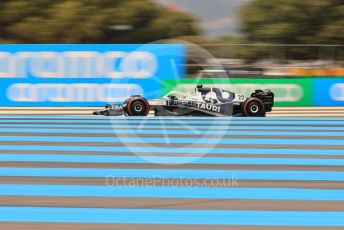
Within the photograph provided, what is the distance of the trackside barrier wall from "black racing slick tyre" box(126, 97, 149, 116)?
371 cm

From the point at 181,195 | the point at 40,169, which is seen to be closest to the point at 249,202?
the point at 181,195

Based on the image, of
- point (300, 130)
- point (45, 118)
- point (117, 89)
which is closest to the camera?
point (300, 130)

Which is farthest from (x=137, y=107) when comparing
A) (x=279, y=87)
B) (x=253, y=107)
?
(x=279, y=87)

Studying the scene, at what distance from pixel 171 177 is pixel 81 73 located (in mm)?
10216

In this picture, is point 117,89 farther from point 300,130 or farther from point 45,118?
point 300,130

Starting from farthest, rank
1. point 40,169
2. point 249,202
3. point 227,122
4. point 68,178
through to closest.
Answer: point 227,122 → point 40,169 → point 68,178 → point 249,202

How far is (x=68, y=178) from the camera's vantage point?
265 inches

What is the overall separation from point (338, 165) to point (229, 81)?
362 inches

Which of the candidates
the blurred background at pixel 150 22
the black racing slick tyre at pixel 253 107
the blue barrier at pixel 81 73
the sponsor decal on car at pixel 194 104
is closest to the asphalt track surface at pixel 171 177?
the sponsor decal on car at pixel 194 104

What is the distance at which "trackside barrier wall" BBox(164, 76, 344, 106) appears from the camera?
1684cm

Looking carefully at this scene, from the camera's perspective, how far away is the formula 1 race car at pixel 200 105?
12730mm

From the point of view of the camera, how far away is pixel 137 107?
13.2 meters

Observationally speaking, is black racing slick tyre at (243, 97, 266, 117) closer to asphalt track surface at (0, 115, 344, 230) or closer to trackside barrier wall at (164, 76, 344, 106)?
asphalt track surface at (0, 115, 344, 230)

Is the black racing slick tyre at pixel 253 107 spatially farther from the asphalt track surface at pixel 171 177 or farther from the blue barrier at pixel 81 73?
the blue barrier at pixel 81 73
